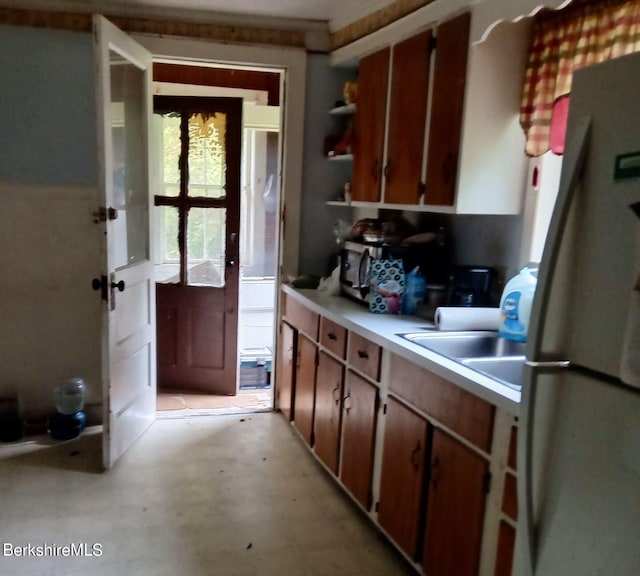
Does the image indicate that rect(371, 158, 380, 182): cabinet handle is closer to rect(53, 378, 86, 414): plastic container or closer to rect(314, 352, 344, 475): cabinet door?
rect(314, 352, 344, 475): cabinet door

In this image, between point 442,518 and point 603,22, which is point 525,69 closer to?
point 603,22

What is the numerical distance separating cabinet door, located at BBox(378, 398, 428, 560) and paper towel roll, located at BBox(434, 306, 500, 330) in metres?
0.38

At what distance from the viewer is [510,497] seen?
1.51 metres

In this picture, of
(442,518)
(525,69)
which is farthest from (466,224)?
(442,518)

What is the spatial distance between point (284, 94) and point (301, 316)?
132cm

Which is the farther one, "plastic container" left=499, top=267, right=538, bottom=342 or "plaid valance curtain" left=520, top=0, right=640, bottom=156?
"plastic container" left=499, top=267, right=538, bottom=342

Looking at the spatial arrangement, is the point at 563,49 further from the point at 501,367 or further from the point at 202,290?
the point at 202,290

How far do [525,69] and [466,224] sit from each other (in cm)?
72

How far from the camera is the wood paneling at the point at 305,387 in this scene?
9.63 feet

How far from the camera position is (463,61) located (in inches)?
83.7

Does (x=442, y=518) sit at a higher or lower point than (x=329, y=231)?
lower

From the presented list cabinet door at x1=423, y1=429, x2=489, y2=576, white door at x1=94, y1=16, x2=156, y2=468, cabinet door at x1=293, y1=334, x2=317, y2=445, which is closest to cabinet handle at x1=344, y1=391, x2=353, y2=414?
cabinet door at x1=293, y1=334, x2=317, y2=445

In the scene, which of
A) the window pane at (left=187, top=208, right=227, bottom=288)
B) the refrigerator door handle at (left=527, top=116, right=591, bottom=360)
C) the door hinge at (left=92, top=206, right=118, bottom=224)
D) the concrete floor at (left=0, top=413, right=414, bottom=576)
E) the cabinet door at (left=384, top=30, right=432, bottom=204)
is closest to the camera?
the refrigerator door handle at (left=527, top=116, right=591, bottom=360)

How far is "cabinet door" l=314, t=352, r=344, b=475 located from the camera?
261cm
